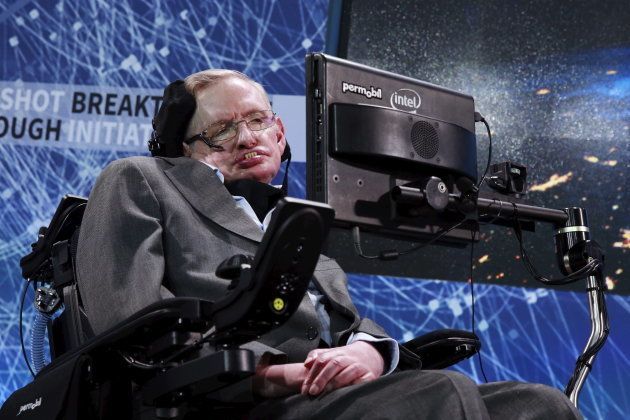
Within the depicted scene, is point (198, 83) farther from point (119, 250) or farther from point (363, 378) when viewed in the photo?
point (363, 378)

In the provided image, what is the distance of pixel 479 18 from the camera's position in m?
3.78

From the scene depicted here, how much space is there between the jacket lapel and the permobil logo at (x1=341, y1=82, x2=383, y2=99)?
0.34 m

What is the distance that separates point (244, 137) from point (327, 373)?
0.80 metres

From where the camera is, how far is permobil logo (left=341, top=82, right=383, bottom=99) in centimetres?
189

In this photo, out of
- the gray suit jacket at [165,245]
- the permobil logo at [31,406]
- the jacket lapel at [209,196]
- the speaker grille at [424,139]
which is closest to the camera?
the permobil logo at [31,406]

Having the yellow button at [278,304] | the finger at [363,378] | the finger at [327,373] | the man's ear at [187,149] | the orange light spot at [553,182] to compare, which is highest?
the man's ear at [187,149]

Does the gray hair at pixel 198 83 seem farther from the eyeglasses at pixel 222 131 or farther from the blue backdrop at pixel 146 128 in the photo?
the blue backdrop at pixel 146 128

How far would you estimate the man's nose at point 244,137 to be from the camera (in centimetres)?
212

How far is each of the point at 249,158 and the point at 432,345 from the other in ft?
2.05

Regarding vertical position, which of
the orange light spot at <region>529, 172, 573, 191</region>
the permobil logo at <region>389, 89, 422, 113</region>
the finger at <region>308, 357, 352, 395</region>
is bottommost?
the finger at <region>308, 357, 352, 395</region>

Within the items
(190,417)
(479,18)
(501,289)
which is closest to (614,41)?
(479,18)

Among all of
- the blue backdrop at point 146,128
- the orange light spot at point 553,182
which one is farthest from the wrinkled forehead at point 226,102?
the orange light spot at point 553,182

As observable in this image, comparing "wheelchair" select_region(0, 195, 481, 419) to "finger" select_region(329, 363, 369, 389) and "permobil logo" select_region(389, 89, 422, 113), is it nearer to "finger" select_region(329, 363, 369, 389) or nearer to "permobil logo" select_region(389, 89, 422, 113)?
"finger" select_region(329, 363, 369, 389)

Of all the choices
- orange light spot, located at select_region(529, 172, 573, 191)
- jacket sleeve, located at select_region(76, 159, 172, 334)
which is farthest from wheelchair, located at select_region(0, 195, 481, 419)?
orange light spot, located at select_region(529, 172, 573, 191)
